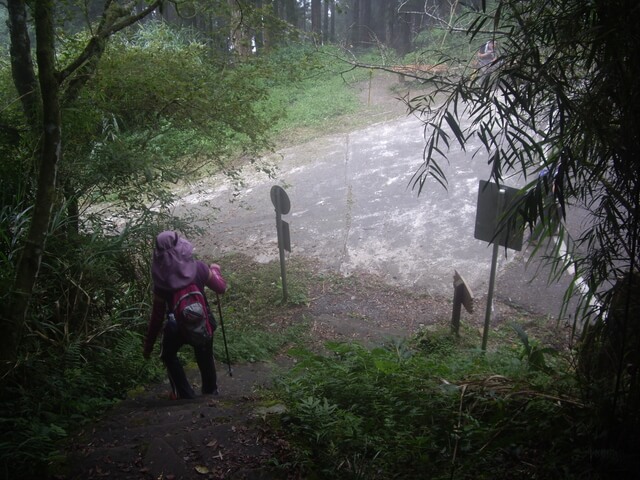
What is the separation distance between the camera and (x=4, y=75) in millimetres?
7980

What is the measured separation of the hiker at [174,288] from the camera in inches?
174

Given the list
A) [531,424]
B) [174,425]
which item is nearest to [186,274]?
[174,425]

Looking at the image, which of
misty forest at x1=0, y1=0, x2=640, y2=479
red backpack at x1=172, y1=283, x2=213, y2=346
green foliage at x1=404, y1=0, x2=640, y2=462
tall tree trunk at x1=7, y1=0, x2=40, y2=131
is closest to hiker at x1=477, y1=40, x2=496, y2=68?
misty forest at x1=0, y1=0, x2=640, y2=479

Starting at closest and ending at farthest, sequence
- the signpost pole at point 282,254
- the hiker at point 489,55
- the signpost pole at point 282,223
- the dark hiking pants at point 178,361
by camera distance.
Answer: the hiker at point 489,55
the dark hiking pants at point 178,361
the signpost pole at point 282,223
the signpost pole at point 282,254

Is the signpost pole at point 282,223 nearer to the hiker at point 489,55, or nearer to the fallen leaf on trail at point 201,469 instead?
the hiker at point 489,55

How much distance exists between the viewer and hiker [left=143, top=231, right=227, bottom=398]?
4.43 meters

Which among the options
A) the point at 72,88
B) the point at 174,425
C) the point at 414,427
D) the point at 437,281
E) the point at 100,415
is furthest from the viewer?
the point at 437,281

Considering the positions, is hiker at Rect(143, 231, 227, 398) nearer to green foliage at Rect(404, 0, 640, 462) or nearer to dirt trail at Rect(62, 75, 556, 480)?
dirt trail at Rect(62, 75, 556, 480)

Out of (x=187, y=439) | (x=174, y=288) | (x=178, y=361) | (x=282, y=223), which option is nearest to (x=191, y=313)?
(x=174, y=288)

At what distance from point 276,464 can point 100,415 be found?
187 centimetres

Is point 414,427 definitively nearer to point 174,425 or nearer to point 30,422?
point 174,425

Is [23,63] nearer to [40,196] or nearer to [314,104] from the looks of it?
[40,196]

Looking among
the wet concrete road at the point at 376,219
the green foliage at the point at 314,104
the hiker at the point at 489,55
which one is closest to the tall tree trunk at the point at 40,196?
the hiker at the point at 489,55

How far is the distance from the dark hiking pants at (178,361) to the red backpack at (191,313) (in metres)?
0.10
